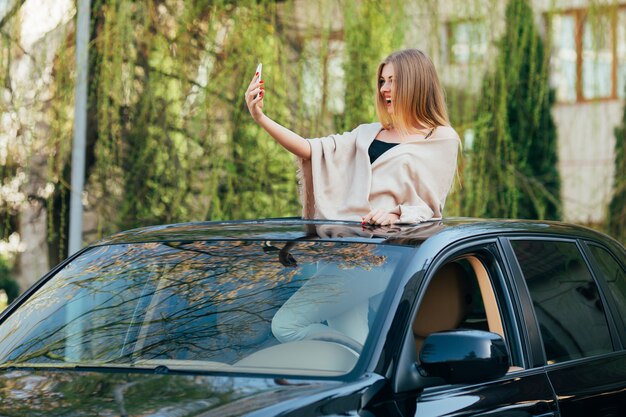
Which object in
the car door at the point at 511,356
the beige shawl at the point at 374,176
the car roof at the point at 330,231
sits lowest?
the car door at the point at 511,356

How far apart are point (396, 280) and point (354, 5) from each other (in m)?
4.53

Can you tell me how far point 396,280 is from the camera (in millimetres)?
3627

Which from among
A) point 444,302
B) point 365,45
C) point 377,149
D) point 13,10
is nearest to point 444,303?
point 444,302

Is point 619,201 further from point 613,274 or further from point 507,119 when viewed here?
point 613,274

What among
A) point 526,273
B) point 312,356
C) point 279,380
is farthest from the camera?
point 526,273

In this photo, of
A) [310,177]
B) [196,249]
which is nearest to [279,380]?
[196,249]

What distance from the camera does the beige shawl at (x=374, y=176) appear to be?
4.64 metres

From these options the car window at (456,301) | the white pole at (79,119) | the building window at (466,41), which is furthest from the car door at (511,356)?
the building window at (466,41)

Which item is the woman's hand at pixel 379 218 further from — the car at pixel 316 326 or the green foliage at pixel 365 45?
the green foliage at pixel 365 45

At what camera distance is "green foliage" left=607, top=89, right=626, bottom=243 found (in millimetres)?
8867

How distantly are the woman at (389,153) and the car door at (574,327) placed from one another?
0.46 m

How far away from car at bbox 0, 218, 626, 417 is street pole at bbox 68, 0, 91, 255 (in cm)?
325

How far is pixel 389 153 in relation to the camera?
4676mm

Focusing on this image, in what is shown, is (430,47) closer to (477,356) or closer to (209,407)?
(477,356)
